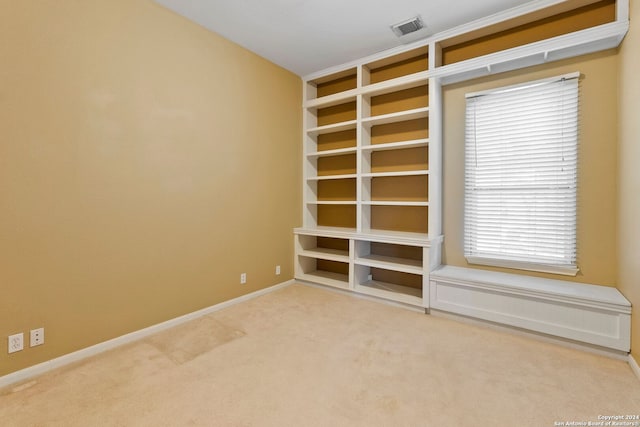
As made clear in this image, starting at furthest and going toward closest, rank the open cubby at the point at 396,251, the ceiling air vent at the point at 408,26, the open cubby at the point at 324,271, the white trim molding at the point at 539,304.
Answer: the open cubby at the point at 324,271 < the open cubby at the point at 396,251 < the ceiling air vent at the point at 408,26 < the white trim molding at the point at 539,304

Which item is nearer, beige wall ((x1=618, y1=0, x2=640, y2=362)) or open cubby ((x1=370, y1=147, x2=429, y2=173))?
beige wall ((x1=618, y1=0, x2=640, y2=362))

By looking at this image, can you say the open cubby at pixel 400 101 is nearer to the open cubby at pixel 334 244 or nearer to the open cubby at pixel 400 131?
the open cubby at pixel 400 131

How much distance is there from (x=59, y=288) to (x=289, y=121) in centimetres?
303

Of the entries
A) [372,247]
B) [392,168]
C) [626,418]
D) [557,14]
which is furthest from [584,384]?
[557,14]

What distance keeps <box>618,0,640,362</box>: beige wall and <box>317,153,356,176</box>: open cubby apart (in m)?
2.65

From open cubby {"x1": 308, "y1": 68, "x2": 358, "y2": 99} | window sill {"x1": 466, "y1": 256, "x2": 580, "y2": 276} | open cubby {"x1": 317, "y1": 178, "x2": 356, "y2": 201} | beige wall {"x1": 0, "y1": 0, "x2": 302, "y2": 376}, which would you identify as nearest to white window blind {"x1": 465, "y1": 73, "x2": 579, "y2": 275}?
window sill {"x1": 466, "y1": 256, "x2": 580, "y2": 276}

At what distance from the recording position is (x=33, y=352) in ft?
6.59

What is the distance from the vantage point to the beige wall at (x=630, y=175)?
6.61ft

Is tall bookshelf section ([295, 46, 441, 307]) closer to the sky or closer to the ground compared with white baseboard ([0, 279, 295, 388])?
closer to the sky

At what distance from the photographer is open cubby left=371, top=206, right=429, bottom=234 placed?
140 inches

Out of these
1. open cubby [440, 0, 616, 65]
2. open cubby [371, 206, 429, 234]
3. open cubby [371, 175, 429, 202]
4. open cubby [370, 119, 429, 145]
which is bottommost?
open cubby [371, 206, 429, 234]

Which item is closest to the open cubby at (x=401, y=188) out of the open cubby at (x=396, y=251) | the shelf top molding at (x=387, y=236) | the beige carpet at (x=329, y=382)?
the shelf top molding at (x=387, y=236)

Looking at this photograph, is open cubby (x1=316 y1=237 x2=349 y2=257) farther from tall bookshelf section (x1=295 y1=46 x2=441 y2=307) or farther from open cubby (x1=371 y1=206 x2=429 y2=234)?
open cubby (x1=371 y1=206 x2=429 y2=234)

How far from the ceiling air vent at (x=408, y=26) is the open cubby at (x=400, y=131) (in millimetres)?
959
